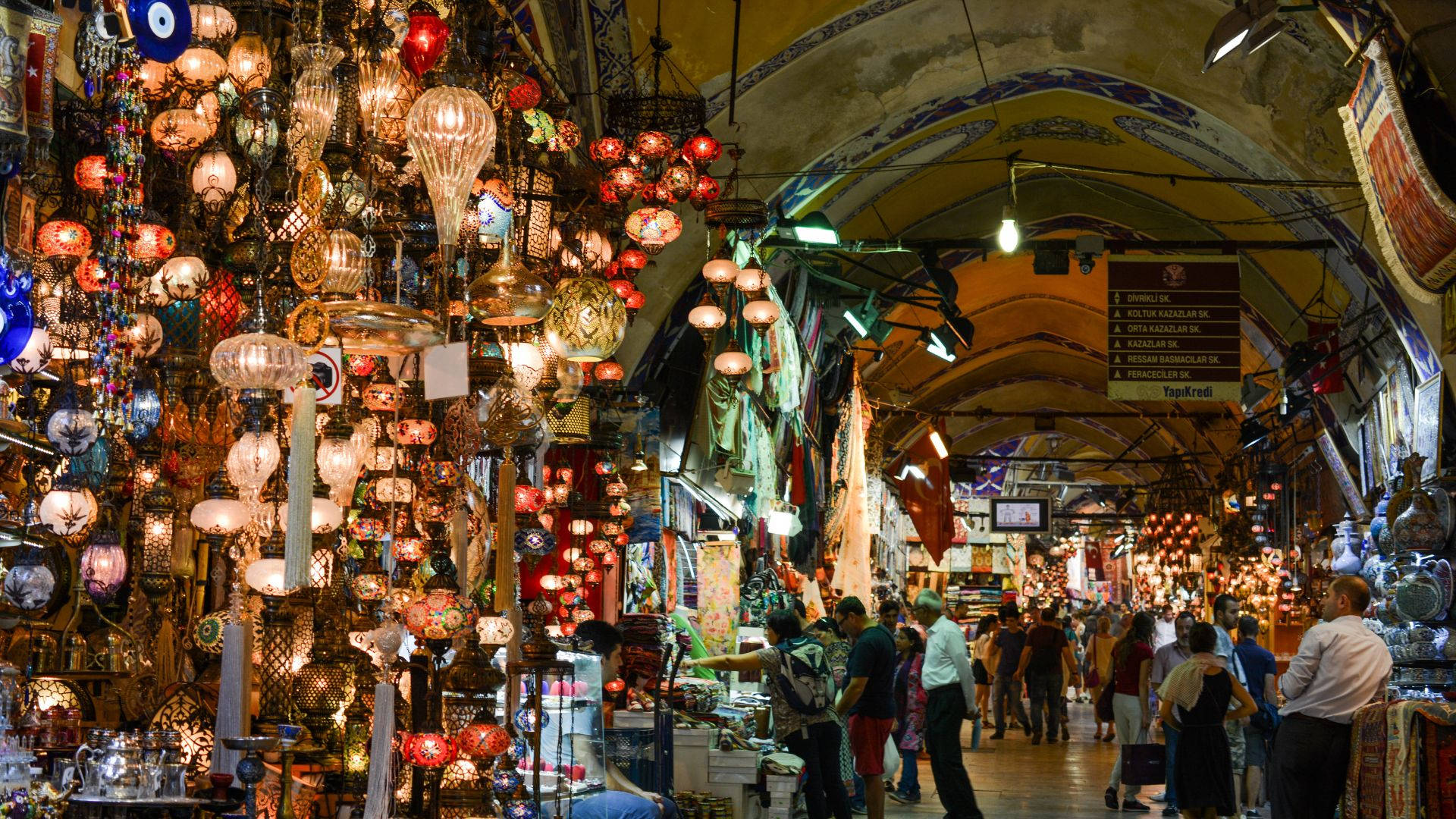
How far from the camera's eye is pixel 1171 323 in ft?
39.0

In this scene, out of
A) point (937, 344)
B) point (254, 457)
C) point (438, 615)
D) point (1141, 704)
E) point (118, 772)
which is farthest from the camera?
point (937, 344)

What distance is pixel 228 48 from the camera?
4523mm

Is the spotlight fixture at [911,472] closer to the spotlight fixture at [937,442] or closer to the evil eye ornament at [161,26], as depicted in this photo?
the spotlight fixture at [937,442]

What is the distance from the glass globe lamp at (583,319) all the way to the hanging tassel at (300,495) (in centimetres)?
149

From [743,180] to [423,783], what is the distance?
7248 millimetres

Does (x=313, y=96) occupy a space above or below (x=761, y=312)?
below

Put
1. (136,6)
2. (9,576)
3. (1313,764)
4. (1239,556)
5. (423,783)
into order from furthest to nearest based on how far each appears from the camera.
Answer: (1239,556), (1313,764), (423,783), (9,576), (136,6)

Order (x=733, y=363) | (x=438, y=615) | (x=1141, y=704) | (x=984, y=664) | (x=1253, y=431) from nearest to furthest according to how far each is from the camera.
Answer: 1. (x=438, y=615)
2. (x=733, y=363)
3. (x=1141, y=704)
4. (x=984, y=664)
5. (x=1253, y=431)

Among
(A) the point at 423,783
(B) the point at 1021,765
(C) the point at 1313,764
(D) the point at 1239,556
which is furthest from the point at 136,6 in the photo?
(D) the point at 1239,556

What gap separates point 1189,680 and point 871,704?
1631 mm

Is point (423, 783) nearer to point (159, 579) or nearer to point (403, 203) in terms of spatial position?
point (159, 579)


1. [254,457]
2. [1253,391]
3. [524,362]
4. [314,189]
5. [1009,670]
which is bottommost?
[1009,670]

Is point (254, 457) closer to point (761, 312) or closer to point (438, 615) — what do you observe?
point (438, 615)

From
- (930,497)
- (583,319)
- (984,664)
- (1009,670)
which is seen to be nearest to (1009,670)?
(1009,670)
